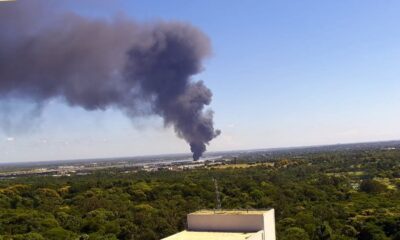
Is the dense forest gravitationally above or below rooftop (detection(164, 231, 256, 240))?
below

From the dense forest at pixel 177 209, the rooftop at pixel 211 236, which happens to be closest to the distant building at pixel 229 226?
the rooftop at pixel 211 236

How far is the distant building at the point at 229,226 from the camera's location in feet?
56.5

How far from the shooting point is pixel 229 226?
18016 mm

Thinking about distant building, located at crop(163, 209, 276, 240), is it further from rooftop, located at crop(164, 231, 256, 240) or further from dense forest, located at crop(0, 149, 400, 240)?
dense forest, located at crop(0, 149, 400, 240)

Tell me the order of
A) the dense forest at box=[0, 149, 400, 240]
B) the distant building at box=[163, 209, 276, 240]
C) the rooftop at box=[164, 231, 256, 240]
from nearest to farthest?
the rooftop at box=[164, 231, 256, 240] → the distant building at box=[163, 209, 276, 240] → the dense forest at box=[0, 149, 400, 240]

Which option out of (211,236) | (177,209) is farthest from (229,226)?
(177,209)

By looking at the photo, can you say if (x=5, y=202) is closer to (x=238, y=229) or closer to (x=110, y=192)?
(x=110, y=192)

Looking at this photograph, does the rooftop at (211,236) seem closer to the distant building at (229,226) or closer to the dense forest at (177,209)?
the distant building at (229,226)

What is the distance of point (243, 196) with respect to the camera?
A: 45.2 m

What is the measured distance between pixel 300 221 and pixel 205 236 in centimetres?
1600

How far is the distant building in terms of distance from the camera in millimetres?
17219

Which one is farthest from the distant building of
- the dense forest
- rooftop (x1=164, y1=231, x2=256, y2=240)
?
the dense forest

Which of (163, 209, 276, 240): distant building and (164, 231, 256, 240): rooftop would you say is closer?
(164, 231, 256, 240): rooftop

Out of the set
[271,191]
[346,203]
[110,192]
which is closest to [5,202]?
[110,192]
